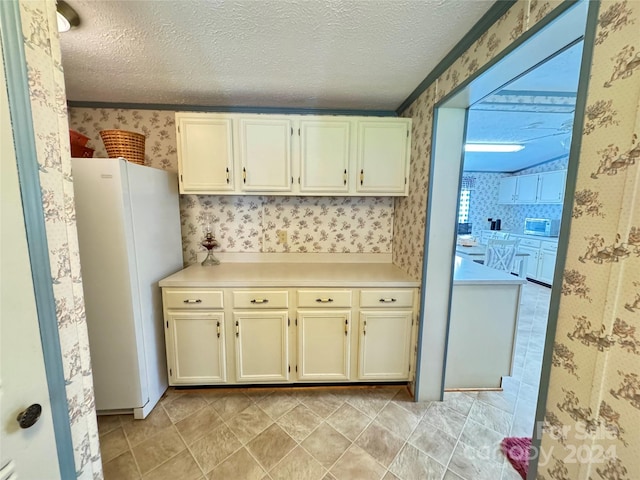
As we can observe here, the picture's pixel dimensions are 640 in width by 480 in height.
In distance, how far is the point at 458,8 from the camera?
1132 millimetres

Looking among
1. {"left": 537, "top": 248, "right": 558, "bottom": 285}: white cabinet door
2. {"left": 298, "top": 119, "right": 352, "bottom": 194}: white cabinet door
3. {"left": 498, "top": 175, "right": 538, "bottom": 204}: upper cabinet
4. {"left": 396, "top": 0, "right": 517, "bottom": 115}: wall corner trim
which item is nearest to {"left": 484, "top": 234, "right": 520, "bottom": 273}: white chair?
{"left": 537, "top": 248, "right": 558, "bottom": 285}: white cabinet door

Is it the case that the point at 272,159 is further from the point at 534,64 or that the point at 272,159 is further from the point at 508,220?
the point at 508,220

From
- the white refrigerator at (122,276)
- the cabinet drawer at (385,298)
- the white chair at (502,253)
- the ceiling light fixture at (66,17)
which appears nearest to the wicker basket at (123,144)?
the white refrigerator at (122,276)

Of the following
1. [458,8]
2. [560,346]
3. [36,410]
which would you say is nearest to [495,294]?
[560,346]

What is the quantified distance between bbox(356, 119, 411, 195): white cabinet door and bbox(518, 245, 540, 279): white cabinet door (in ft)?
15.2

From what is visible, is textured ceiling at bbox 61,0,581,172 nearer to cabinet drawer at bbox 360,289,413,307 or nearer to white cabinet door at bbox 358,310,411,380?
cabinet drawer at bbox 360,289,413,307

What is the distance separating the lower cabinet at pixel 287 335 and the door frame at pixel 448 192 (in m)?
0.15

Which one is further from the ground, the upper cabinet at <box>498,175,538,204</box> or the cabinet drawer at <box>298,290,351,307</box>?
the upper cabinet at <box>498,175,538,204</box>

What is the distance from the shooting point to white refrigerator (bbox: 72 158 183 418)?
1.51 meters

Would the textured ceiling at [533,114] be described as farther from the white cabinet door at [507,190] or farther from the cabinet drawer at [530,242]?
the cabinet drawer at [530,242]

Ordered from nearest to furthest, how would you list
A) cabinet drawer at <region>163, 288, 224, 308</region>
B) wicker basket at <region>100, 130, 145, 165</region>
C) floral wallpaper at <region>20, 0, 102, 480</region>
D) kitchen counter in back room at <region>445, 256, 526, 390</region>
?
floral wallpaper at <region>20, 0, 102, 480</region>
wicker basket at <region>100, 130, 145, 165</region>
cabinet drawer at <region>163, 288, 224, 308</region>
kitchen counter in back room at <region>445, 256, 526, 390</region>

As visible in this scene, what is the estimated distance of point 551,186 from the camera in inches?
198

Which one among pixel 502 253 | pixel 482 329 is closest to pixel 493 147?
pixel 502 253

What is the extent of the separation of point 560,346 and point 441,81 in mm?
1539
